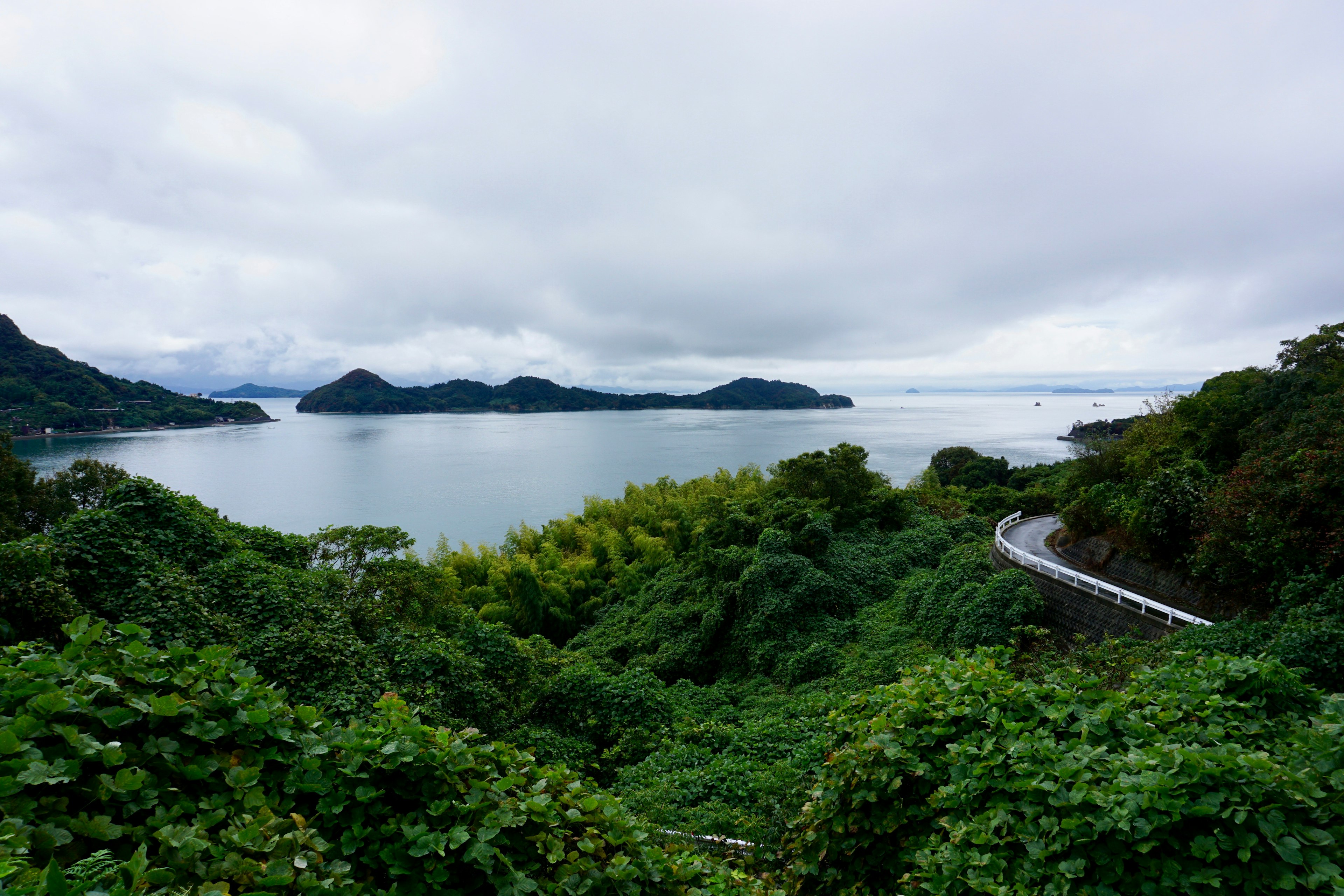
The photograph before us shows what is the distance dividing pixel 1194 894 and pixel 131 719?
387 cm

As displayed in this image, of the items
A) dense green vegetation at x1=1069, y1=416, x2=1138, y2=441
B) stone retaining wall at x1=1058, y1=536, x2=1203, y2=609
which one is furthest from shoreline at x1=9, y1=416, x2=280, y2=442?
dense green vegetation at x1=1069, y1=416, x2=1138, y2=441

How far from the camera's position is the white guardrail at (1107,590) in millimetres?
7969

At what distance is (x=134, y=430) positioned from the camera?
212 ft

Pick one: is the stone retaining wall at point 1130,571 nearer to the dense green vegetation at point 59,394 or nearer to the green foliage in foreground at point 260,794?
the green foliage in foreground at point 260,794

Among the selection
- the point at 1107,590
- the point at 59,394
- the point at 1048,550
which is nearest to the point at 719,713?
the point at 1107,590

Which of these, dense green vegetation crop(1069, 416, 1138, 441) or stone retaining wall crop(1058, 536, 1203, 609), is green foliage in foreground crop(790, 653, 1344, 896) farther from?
dense green vegetation crop(1069, 416, 1138, 441)

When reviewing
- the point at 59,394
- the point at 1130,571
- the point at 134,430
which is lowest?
the point at 1130,571

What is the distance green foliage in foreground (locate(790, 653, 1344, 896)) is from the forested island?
2 centimetres

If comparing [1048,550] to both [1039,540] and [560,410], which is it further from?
[560,410]

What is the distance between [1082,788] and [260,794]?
128 inches

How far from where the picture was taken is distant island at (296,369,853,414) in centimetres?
12444

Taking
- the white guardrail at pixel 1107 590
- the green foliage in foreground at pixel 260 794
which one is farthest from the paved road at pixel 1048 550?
the green foliage in foreground at pixel 260 794

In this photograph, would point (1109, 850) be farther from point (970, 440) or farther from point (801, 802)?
point (970, 440)

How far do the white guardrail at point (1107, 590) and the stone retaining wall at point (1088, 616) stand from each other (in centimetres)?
7
